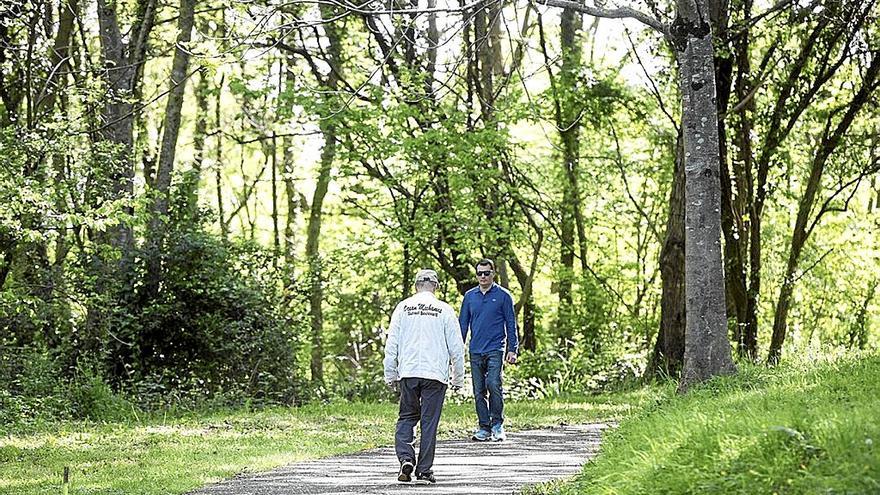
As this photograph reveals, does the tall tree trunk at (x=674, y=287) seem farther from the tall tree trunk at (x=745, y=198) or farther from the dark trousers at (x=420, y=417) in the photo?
the dark trousers at (x=420, y=417)

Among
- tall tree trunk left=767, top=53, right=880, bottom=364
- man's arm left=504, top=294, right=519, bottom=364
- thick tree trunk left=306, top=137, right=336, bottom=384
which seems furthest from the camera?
thick tree trunk left=306, top=137, right=336, bottom=384

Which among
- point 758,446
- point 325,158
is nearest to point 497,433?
point 758,446

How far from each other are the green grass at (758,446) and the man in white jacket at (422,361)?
1.45 meters

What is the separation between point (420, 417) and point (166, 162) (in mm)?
14704

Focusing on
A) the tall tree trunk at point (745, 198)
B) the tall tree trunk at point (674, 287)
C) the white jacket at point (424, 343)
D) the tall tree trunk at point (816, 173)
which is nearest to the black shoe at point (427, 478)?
the white jacket at point (424, 343)

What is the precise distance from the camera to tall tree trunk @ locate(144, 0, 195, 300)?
69.5 feet

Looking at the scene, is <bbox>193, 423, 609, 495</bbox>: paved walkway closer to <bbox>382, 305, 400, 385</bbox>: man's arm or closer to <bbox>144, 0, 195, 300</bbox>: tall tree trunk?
<bbox>382, 305, 400, 385</bbox>: man's arm

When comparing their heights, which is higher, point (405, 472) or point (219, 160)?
point (219, 160)

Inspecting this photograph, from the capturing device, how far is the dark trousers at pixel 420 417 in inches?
402

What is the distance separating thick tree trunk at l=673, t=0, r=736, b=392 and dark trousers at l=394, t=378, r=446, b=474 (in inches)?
152

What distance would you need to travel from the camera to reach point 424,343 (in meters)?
10.5

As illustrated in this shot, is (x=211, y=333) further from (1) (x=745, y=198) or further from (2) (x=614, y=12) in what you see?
(2) (x=614, y=12)

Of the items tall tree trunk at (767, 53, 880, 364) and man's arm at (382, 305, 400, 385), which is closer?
man's arm at (382, 305, 400, 385)

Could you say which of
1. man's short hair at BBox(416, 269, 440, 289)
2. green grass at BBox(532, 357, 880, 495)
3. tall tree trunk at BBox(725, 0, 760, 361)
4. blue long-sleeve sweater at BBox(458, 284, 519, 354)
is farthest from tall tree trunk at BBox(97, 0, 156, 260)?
green grass at BBox(532, 357, 880, 495)
